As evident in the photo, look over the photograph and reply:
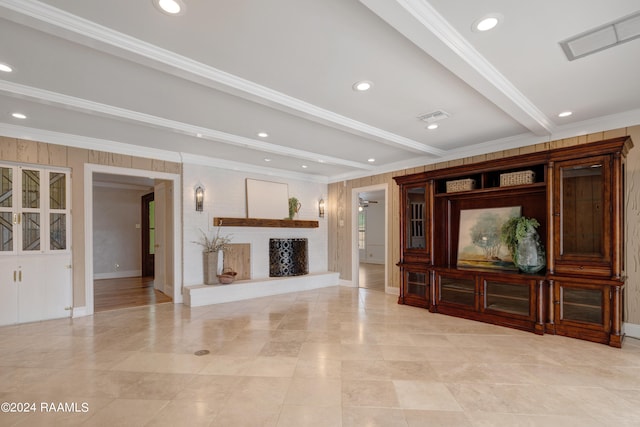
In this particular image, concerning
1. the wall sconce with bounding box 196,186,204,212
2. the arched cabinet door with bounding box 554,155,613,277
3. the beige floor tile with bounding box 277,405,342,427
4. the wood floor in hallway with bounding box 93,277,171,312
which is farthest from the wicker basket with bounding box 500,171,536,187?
the wood floor in hallway with bounding box 93,277,171,312

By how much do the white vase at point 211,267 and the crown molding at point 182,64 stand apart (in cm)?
340

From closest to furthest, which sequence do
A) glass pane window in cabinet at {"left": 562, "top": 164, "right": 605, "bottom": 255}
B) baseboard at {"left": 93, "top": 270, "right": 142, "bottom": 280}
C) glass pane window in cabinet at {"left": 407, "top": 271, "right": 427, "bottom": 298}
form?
glass pane window in cabinet at {"left": 562, "top": 164, "right": 605, "bottom": 255}, glass pane window in cabinet at {"left": 407, "top": 271, "right": 427, "bottom": 298}, baseboard at {"left": 93, "top": 270, "right": 142, "bottom": 280}

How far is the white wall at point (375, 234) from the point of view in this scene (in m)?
12.2

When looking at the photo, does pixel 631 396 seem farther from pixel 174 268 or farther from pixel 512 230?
pixel 174 268

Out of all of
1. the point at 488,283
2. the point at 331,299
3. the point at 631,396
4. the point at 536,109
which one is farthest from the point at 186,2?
the point at 331,299

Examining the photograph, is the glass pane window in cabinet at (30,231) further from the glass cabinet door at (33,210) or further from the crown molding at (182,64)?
the crown molding at (182,64)

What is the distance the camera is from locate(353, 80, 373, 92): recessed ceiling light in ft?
9.39

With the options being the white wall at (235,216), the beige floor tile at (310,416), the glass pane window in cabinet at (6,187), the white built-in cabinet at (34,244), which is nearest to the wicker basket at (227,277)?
the white wall at (235,216)

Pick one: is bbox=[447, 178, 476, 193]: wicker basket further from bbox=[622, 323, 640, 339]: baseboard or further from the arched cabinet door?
bbox=[622, 323, 640, 339]: baseboard

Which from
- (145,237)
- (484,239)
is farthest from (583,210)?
(145,237)

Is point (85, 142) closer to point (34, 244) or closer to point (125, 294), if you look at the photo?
point (34, 244)

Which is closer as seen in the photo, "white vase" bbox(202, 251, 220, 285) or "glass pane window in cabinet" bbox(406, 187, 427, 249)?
"glass pane window in cabinet" bbox(406, 187, 427, 249)

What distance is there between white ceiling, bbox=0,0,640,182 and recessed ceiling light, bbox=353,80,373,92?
0.08 m

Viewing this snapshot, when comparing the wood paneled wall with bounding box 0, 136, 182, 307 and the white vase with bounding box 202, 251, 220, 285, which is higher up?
the wood paneled wall with bounding box 0, 136, 182, 307
